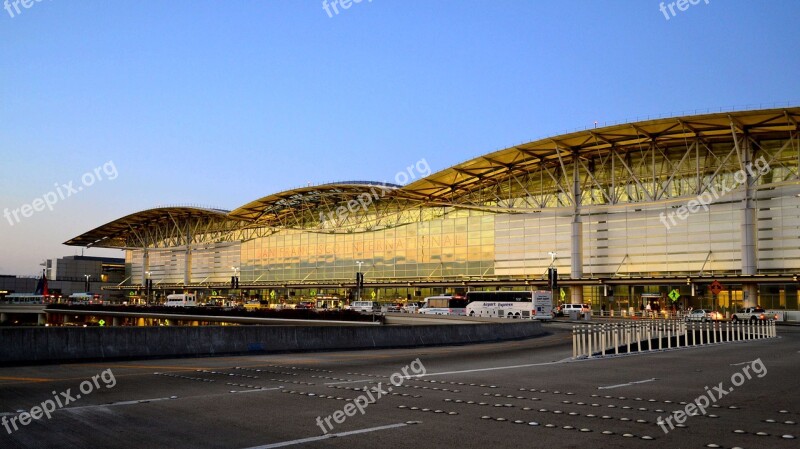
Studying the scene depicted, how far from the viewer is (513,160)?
7938cm

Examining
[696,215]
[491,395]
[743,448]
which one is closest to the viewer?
[743,448]

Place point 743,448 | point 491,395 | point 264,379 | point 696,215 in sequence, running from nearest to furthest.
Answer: point 743,448
point 491,395
point 264,379
point 696,215

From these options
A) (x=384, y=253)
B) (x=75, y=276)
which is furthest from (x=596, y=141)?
(x=75, y=276)

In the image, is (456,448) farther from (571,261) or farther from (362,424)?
(571,261)

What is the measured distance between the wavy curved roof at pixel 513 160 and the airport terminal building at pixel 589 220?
0.71 ft

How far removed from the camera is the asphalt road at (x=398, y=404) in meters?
9.14

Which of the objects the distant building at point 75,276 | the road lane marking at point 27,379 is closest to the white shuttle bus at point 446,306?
the road lane marking at point 27,379

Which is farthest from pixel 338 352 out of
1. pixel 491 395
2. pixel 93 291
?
pixel 93 291

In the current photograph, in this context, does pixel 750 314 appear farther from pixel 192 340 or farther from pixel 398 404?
pixel 398 404

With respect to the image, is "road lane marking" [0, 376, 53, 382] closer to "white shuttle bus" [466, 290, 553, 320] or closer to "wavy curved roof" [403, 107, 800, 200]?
"white shuttle bus" [466, 290, 553, 320]

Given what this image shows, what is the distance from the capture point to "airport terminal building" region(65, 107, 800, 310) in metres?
66.9

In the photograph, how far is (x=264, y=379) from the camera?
16203mm

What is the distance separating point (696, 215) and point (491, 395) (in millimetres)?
64501

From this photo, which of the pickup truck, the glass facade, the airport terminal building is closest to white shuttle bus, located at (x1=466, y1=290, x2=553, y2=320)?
the airport terminal building
